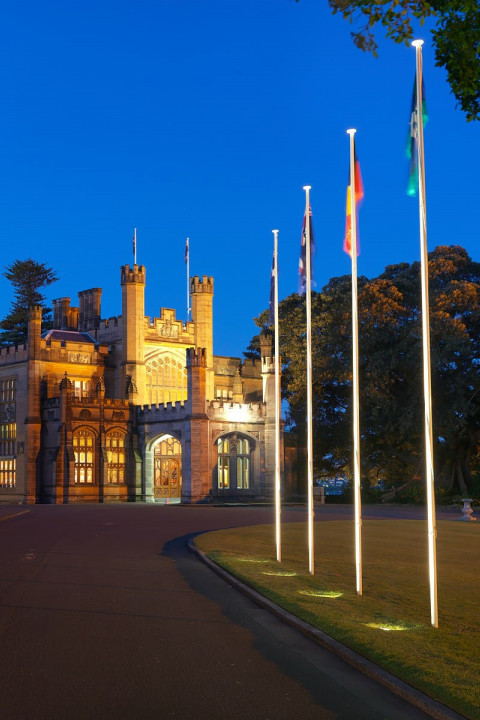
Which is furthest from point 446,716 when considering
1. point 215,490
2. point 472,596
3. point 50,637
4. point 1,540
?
point 215,490

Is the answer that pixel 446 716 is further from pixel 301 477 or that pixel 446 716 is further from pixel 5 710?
pixel 301 477

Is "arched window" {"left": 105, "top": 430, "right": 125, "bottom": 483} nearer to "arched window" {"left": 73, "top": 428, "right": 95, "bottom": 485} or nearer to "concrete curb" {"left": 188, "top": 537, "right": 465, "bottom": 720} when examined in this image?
"arched window" {"left": 73, "top": 428, "right": 95, "bottom": 485}

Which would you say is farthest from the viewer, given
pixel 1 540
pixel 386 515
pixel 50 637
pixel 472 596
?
pixel 386 515

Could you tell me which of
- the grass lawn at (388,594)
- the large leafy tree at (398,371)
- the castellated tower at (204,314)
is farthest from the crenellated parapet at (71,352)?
the grass lawn at (388,594)

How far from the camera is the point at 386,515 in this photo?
1757 inches

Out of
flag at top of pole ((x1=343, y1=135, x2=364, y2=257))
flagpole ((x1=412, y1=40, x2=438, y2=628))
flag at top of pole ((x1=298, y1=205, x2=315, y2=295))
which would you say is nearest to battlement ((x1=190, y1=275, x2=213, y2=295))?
flag at top of pole ((x1=298, y1=205, x2=315, y2=295))

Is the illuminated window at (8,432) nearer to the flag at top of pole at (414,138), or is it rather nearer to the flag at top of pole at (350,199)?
the flag at top of pole at (350,199)

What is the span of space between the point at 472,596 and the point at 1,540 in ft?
48.2

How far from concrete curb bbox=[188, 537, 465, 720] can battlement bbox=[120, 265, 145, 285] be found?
48.3m

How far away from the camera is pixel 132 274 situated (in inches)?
2482

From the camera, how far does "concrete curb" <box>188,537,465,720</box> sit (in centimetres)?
844

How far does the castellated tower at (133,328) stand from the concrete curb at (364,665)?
156ft

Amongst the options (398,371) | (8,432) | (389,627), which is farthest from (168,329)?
(389,627)

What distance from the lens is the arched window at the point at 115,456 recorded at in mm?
59625
